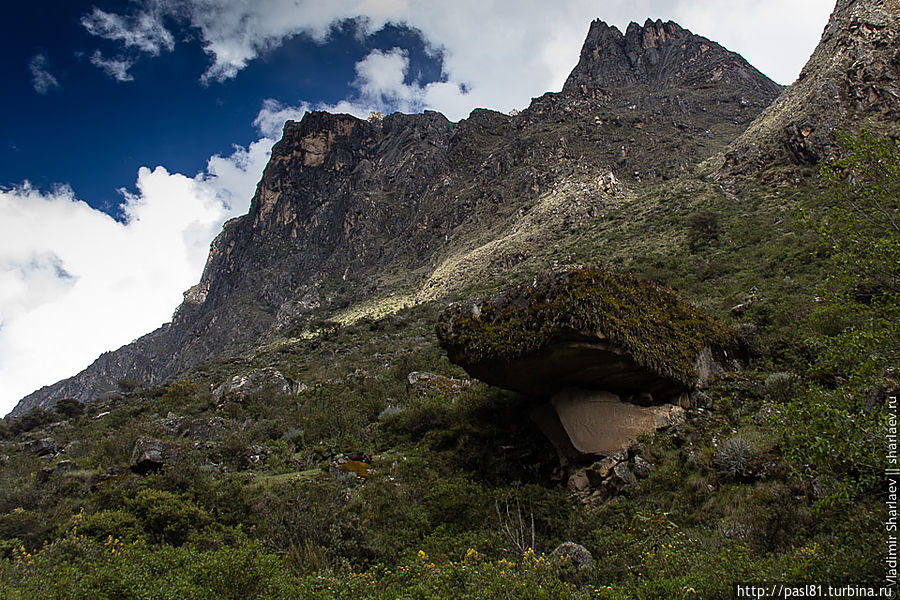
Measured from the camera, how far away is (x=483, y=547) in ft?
28.1

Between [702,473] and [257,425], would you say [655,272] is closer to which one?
[702,473]

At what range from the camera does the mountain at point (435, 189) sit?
180ft

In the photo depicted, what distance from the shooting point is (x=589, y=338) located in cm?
979

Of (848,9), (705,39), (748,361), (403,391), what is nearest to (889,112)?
(848,9)

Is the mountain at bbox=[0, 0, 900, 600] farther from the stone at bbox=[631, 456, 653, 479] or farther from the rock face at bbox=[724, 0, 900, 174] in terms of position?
the rock face at bbox=[724, 0, 900, 174]

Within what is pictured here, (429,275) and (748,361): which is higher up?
(429,275)

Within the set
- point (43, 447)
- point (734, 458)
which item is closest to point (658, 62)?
point (734, 458)

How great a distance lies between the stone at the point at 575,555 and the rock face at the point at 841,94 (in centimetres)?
3346

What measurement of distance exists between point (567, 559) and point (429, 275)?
49882mm

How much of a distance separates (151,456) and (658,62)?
378ft

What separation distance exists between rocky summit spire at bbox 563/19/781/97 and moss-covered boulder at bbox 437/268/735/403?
80.1 m

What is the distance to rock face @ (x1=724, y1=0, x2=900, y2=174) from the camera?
29.3 meters

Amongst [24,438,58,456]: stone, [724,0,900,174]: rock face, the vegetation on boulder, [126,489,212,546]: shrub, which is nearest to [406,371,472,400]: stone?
the vegetation on boulder

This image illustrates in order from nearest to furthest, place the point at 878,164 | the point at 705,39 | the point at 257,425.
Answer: the point at 878,164 → the point at 257,425 → the point at 705,39
